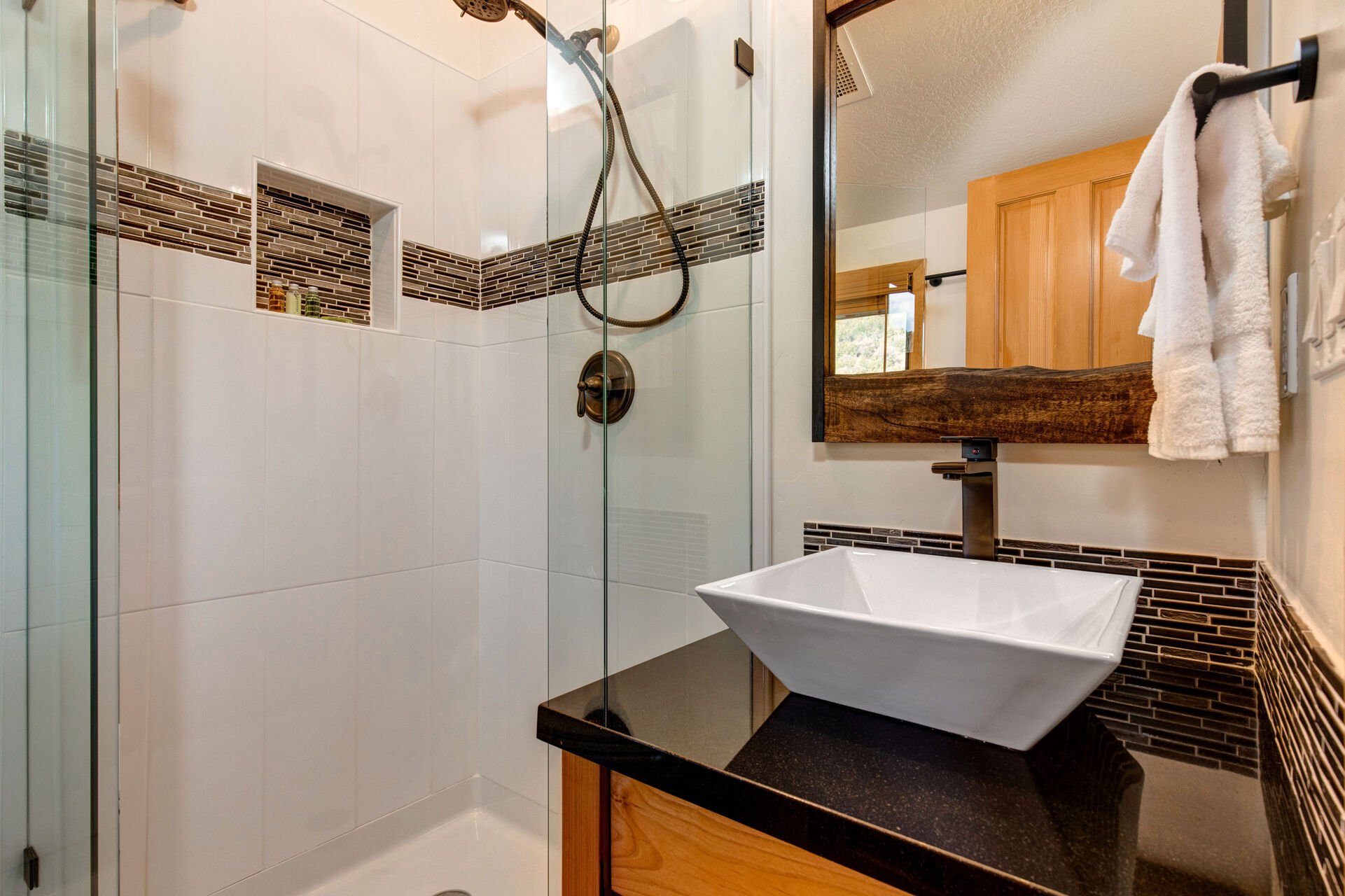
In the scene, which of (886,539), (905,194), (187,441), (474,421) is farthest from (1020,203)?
(187,441)

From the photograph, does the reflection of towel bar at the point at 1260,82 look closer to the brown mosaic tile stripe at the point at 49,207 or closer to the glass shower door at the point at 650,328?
the glass shower door at the point at 650,328

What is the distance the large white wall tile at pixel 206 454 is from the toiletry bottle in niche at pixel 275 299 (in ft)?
0.22

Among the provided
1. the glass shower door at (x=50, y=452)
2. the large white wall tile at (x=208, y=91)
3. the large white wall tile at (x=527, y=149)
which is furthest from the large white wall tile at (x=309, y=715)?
the large white wall tile at (x=527, y=149)

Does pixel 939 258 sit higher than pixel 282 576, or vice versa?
pixel 939 258

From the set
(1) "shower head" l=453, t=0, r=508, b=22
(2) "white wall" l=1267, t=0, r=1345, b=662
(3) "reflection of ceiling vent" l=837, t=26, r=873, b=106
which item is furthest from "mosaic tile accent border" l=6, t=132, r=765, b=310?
(2) "white wall" l=1267, t=0, r=1345, b=662

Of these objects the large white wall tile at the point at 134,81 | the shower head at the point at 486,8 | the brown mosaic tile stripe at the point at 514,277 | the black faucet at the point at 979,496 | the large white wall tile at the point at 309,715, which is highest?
the shower head at the point at 486,8

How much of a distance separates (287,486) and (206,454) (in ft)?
0.61

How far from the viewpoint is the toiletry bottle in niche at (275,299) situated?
1565 millimetres

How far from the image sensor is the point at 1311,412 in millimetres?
583

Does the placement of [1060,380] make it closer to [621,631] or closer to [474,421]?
[621,631]

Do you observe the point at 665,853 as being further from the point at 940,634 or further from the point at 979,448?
the point at 979,448

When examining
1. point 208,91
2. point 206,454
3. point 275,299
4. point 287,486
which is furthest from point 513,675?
point 208,91

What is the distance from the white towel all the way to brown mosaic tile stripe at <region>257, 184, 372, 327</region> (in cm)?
176

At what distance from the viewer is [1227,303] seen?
2.28 feet
